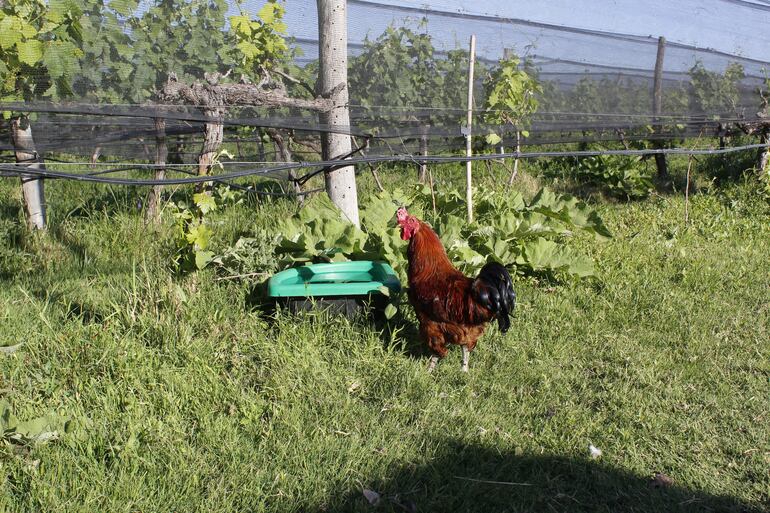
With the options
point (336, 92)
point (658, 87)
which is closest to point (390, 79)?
point (336, 92)

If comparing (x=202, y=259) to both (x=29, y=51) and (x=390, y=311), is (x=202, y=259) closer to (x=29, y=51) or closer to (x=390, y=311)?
(x=390, y=311)

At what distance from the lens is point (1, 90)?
4.51m

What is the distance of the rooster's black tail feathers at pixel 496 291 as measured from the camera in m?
3.93

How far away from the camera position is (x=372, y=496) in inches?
117

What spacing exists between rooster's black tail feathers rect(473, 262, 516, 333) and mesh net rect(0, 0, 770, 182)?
1.83 m

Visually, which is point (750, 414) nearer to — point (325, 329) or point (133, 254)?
point (325, 329)

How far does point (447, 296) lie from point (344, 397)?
2.84 feet

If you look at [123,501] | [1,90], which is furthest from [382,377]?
[1,90]

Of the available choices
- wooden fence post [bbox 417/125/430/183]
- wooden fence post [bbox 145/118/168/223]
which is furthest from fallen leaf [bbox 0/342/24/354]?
wooden fence post [bbox 417/125/430/183]

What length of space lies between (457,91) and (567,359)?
4013 mm

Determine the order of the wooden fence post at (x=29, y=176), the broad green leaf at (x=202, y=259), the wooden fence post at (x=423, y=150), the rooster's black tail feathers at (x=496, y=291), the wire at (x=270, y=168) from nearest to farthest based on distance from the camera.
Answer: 1. the wire at (x=270, y=168)
2. the rooster's black tail feathers at (x=496, y=291)
3. the broad green leaf at (x=202, y=259)
4. the wooden fence post at (x=29, y=176)
5. the wooden fence post at (x=423, y=150)

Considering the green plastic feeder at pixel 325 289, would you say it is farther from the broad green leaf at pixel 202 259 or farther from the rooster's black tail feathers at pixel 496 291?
the rooster's black tail feathers at pixel 496 291

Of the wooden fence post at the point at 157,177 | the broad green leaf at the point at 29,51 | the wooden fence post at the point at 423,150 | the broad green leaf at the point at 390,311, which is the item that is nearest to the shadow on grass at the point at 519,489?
the broad green leaf at the point at 390,311

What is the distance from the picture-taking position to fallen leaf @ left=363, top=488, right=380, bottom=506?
294 cm
